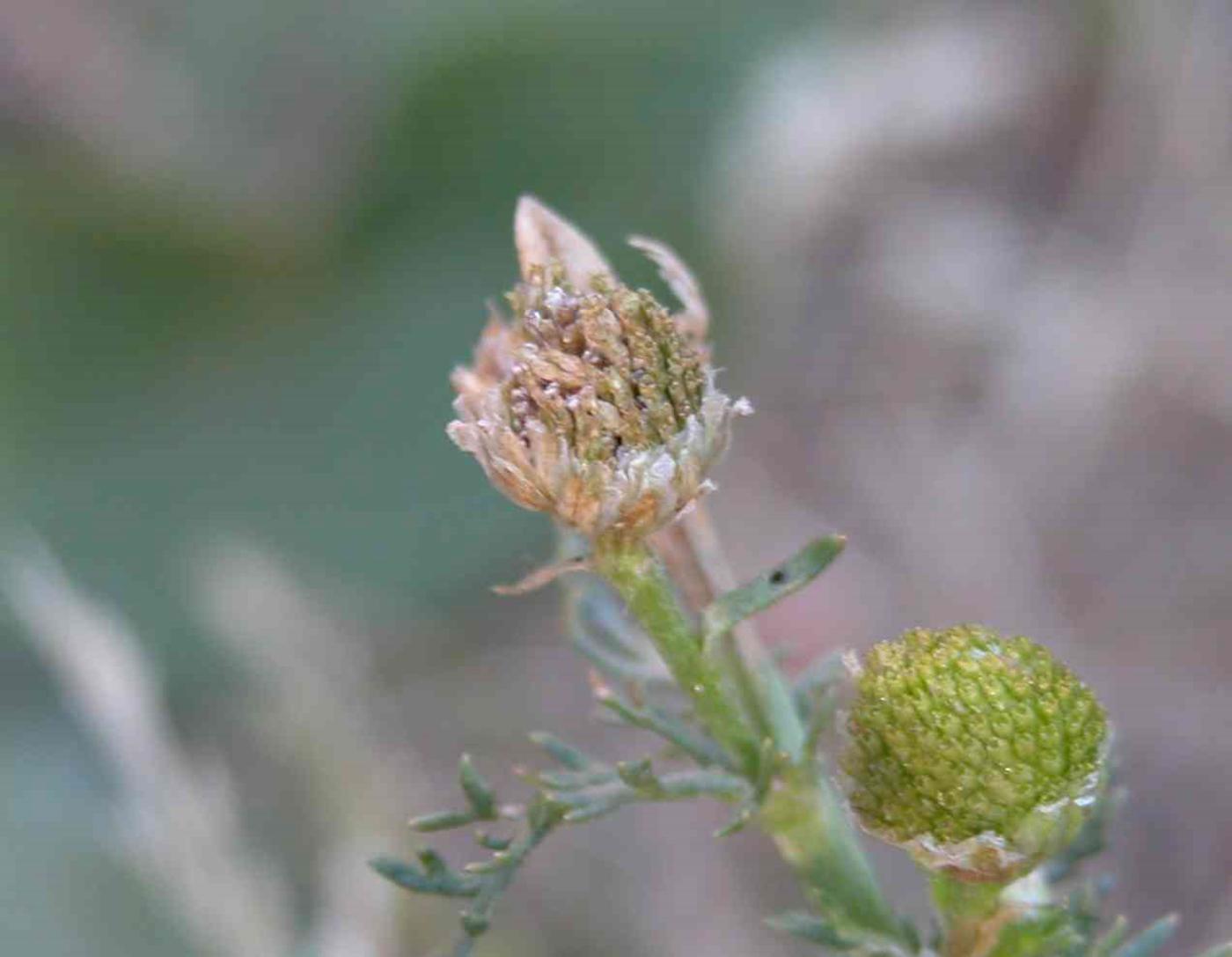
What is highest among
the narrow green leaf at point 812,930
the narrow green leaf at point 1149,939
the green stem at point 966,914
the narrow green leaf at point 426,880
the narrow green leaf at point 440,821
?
the narrow green leaf at point 440,821

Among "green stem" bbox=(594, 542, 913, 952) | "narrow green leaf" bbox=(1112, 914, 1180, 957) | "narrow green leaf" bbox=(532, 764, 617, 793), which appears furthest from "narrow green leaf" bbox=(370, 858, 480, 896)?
"narrow green leaf" bbox=(1112, 914, 1180, 957)

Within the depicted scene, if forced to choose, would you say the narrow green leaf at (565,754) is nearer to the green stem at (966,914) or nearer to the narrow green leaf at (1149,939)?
the green stem at (966,914)

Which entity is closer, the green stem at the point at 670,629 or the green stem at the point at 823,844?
the green stem at the point at 670,629

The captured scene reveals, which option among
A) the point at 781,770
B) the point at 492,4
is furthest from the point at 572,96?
the point at 781,770

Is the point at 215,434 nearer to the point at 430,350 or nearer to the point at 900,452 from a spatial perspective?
the point at 430,350

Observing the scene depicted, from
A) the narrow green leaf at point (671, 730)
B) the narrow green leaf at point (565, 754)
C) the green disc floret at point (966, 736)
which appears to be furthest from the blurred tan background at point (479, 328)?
the green disc floret at point (966, 736)

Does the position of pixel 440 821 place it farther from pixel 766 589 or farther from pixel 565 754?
pixel 766 589

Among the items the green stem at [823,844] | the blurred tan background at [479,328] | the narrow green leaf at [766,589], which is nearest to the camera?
the narrow green leaf at [766,589]

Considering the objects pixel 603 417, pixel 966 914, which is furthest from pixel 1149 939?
pixel 603 417
